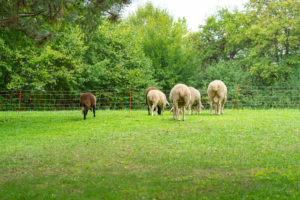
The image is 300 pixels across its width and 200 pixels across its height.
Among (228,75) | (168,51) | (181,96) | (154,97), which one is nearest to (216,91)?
(154,97)

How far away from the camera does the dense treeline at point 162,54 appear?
2614 centimetres

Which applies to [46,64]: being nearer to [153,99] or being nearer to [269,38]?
[153,99]

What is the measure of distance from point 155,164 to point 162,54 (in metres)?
31.6

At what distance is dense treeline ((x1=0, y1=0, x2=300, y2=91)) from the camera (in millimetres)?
26141

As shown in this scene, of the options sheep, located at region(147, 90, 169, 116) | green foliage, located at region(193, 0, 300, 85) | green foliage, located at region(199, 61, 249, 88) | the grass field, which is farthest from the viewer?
Answer: green foliage, located at region(199, 61, 249, 88)

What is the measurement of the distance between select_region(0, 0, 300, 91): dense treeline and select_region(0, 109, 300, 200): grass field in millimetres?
13175

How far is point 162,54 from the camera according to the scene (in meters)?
36.8

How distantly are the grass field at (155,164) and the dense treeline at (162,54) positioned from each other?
1317 cm

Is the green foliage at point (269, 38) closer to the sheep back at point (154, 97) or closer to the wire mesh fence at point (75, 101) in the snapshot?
the wire mesh fence at point (75, 101)

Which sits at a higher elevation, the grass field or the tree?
the tree

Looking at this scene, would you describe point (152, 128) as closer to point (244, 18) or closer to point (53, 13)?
point (53, 13)

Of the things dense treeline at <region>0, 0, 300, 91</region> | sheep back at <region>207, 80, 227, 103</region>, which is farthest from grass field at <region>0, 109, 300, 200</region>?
dense treeline at <region>0, 0, 300, 91</region>

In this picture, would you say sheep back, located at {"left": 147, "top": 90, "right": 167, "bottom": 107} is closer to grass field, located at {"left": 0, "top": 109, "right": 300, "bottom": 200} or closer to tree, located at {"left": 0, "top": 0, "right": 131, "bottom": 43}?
grass field, located at {"left": 0, "top": 109, "right": 300, "bottom": 200}

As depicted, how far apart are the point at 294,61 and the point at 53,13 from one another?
29.5m
